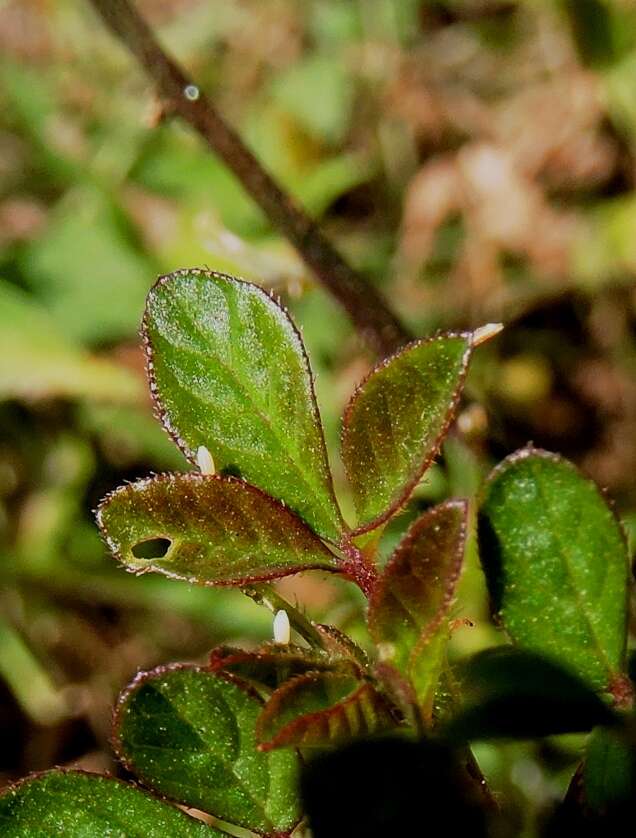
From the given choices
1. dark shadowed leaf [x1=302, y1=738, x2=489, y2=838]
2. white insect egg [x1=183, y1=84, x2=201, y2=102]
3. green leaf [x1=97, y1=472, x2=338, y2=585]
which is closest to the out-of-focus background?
white insect egg [x1=183, y1=84, x2=201, y2=102]

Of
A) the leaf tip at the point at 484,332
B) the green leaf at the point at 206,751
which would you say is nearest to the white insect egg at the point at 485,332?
the leaf tip at the point at 484,332

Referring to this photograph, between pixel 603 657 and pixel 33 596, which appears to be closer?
pixel 603 657

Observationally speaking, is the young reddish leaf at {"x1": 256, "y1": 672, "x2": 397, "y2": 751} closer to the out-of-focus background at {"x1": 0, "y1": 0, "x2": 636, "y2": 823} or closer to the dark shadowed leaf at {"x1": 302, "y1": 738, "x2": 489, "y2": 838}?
the dark shadowed leaf at {"x1": 302, "y1": 738, "x2": 489, "y2": 838}

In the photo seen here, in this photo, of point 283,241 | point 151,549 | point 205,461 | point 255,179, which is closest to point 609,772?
point 205,461

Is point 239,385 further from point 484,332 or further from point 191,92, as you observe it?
point 191,92

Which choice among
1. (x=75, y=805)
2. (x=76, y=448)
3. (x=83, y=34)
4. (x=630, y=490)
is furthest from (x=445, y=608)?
(x=83, y=34)

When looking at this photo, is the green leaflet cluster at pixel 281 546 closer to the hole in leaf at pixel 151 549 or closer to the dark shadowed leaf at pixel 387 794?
the dark shadowed leaf at pixel 387 794

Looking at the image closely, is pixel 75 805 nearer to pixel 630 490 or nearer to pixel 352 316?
pixel 352 316
